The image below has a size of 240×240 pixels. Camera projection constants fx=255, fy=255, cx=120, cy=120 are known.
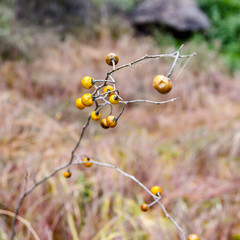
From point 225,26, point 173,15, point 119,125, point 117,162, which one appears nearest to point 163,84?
point 117,162

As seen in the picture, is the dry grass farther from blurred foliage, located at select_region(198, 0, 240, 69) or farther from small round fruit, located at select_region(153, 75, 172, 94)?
blurred foliage, located at select_region(198, 0, 240, 69)

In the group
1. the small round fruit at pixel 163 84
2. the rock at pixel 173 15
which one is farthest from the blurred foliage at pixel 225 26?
the small round fruit at pixel 163 84

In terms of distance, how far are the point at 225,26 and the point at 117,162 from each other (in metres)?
6.96

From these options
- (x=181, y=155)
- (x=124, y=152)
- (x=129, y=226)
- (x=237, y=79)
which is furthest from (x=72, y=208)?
(x=237, y=79)

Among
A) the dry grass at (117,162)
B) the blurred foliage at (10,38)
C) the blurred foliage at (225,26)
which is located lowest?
the dry grass at (117,162)

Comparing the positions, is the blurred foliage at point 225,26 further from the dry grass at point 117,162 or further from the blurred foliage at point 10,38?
the blurred foliage at point 10,38

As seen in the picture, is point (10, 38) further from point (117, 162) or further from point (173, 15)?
point (173, 15)

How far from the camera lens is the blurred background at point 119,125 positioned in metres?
1.59

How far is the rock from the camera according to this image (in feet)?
23.6

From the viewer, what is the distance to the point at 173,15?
24.0ft

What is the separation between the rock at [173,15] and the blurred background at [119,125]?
1.2 inches

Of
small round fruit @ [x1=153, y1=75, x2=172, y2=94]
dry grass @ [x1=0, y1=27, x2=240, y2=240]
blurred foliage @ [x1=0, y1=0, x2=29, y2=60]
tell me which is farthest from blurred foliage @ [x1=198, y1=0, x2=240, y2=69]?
small round fruit @ [x1=153, y1=75, x2=172, y2=94]

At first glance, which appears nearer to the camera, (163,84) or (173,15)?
(163,84)

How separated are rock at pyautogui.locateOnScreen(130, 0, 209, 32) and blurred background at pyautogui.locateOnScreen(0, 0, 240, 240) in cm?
3
